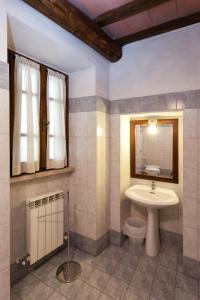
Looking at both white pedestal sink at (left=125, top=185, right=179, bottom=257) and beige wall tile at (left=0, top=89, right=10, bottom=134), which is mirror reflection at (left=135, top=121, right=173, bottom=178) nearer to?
white pedestal sink at (left=125, top=185, right=179, bottom=257)

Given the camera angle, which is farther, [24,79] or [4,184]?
[24,79]

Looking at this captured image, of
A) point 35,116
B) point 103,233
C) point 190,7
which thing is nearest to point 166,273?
point 103,233

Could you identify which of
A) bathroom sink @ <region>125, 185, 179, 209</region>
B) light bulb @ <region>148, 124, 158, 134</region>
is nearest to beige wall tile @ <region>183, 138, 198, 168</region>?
bathroom sink @ <region>125, 185, 179, 209</region>

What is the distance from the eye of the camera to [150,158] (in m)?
2.41

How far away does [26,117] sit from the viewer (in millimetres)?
1762

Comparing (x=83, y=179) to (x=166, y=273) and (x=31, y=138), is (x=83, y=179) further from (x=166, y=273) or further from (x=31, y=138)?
(x=166, y=273)

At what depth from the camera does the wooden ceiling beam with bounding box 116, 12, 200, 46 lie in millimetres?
1713

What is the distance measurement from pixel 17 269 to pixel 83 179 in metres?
1.10

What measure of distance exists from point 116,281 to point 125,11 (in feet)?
8.34

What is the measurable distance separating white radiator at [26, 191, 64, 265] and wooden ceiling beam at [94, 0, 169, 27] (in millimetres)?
1860

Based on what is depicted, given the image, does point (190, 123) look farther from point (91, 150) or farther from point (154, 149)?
point (91, 150)

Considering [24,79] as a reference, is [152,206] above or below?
below

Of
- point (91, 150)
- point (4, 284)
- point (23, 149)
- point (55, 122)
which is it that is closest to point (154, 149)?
point (91, 150)

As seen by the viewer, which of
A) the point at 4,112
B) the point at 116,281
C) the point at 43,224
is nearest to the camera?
the point at 4,112
